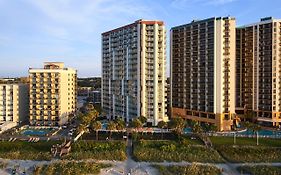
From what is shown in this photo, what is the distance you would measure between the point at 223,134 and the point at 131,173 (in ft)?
87.5

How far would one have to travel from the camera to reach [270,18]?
66.0 m

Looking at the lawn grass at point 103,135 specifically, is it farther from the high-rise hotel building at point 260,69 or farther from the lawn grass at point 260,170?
the high-rise hotel building at point 260,69

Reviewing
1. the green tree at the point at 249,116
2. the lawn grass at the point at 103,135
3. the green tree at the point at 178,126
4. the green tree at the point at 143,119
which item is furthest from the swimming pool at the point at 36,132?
the green tree at the point at 249,116

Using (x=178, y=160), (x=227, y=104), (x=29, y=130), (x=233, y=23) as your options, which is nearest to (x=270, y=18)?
(x=233, y=23)

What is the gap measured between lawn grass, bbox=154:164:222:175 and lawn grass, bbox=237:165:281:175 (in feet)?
9.81

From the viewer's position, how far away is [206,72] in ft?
212

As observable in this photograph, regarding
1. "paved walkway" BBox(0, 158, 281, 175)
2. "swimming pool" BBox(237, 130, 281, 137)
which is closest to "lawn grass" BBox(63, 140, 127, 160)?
"paved walkway" BBox(0, 158, 281, 175)

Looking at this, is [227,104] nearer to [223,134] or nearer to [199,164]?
[223,134]

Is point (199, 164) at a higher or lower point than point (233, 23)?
lower

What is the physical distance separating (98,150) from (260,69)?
4222 centimetres

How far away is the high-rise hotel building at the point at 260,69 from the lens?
65000 mm

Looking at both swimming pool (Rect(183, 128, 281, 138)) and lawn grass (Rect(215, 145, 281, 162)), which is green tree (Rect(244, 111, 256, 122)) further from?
lawn grass (Rect(215, 145, 281, 162))

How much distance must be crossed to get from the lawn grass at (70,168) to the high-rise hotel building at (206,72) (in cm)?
3230

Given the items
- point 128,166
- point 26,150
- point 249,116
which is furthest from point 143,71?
point 128,166
